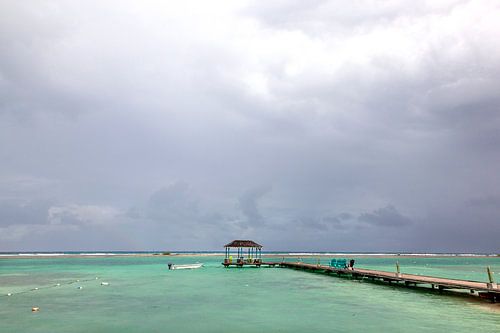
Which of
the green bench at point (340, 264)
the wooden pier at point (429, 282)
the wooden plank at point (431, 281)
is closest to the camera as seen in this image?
the wooden pier at point (429, 282)

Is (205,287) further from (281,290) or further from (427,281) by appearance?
(427,281)

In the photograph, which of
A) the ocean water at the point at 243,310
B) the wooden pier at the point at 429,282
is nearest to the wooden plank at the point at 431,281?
the wooden pier at the point at 429,282

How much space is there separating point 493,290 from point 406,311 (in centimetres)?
697

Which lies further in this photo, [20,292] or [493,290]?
[20,292]

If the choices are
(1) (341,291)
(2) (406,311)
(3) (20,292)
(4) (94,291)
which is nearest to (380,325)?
(2) (406,311)

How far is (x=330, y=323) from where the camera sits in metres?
22.0

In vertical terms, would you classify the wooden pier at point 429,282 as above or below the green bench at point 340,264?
below

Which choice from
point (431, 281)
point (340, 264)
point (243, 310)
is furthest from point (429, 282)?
point (340, 264)

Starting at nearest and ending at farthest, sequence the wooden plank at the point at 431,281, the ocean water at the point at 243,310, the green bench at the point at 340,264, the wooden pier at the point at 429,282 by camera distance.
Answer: the ocean water at the point at 243,310 → the wooden pier at the point at 429,282 → the wooden plank at the point at 431,281 → the green bench at the point at 340,264

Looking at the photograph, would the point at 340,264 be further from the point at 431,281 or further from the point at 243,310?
the point at 243,310

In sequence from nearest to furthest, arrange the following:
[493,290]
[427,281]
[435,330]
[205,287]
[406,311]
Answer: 1. [435,330]
2. [406,311]
3. [493,290]
4. [427,281]
5. [205,287]

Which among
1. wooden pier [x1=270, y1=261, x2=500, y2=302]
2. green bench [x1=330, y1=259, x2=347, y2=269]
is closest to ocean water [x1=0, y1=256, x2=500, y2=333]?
wooden pier [x1=270, y1=261, x2=500, y2=302]

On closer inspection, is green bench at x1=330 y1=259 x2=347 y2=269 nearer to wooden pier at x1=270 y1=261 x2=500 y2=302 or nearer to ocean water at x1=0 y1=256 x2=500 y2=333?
wooden pier at x1=270 y1=261 x2=500 y2=302

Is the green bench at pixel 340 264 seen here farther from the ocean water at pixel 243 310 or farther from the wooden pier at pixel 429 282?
the ocean water at pixel 243 310
